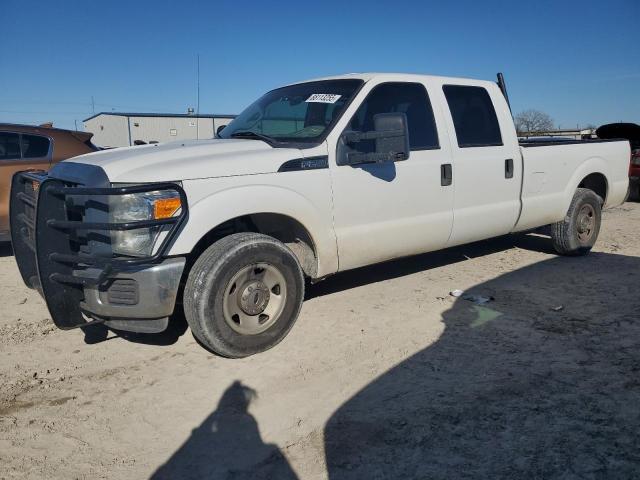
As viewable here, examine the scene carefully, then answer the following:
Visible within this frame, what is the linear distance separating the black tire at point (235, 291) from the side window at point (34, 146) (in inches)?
188

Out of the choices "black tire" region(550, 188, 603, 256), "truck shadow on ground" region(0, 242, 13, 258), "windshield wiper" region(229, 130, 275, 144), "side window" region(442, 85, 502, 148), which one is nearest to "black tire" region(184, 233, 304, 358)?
"windshield wiper" region(229, 130, 275, 144)

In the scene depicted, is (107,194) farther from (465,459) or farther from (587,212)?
(587,212)

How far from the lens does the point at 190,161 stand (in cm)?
344

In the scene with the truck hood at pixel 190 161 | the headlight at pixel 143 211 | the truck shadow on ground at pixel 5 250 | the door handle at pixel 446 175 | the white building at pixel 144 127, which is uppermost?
the white building at pixel 144 127

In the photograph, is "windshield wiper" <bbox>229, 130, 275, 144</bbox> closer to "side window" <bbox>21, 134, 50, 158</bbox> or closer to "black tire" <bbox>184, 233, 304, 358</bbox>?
"black tire" <bbox>184, 233, 304, 358</bbox>

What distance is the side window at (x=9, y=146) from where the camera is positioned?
6852 mm

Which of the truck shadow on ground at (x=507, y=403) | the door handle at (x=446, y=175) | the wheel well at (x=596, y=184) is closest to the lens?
the truck shadow on ground at (x=507, y=403)

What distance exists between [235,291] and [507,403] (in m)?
1.83

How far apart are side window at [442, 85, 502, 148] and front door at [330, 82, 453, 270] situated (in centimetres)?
30

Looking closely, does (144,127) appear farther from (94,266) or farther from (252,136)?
(94,266)

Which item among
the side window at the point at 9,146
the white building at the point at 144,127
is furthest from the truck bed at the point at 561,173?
the white building at the point at 144,127

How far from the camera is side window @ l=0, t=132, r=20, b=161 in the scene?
22.5 ft

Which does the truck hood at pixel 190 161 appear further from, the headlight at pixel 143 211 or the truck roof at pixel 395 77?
the truck roof at pixel 395 77

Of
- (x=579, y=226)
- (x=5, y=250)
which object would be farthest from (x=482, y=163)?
(x=5, y=250)
